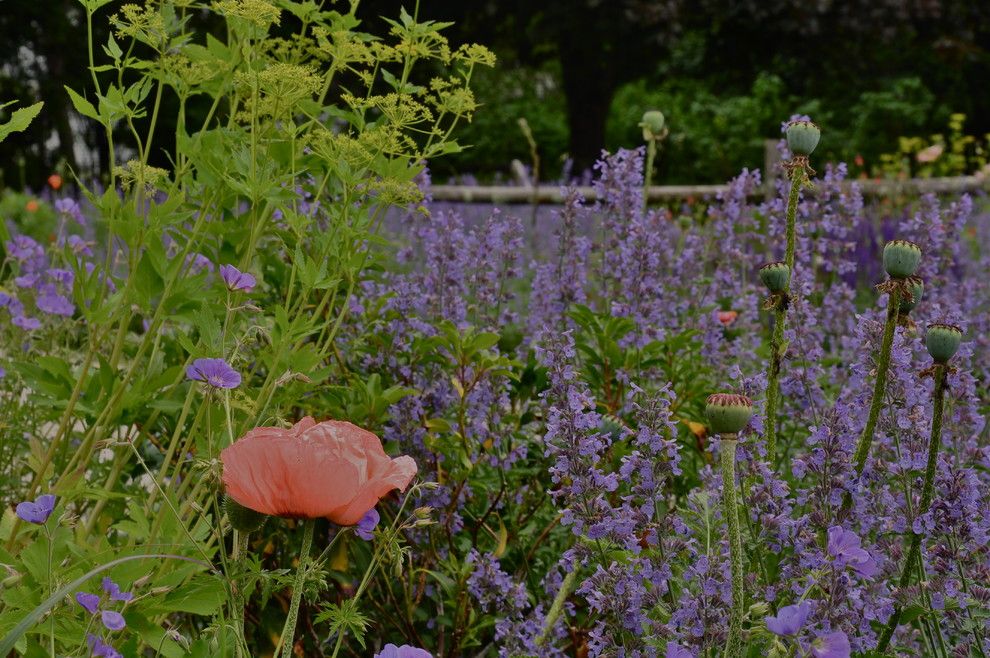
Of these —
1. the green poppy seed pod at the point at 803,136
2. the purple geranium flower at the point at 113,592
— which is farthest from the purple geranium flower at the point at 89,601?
the green poppy seed pod at the point at 803,136

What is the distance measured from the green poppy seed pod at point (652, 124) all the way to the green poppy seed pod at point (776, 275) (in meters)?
1.12

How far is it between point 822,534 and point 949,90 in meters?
18.2

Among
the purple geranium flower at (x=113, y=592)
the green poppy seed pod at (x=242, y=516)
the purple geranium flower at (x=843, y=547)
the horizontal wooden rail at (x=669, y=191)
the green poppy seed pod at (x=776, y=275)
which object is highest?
the green poppy seed pod at (x=776, y=275)

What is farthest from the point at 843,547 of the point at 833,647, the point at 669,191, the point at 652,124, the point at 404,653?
the point at 669,191

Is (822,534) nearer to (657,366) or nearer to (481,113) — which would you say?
(657,366)

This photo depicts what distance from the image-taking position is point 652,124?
2.66m

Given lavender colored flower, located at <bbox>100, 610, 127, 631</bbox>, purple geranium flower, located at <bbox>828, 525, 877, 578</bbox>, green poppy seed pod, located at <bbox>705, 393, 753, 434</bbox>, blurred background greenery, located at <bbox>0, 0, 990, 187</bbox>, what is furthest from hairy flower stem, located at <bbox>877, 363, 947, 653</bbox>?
blurred background greenery, located at <bbox>0, 0, 990, 187</bbox>

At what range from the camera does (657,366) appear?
97.3 inches

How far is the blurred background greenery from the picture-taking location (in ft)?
45.0

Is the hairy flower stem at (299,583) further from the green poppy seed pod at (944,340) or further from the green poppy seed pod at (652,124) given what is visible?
the green poppy seed pod at (652,124)

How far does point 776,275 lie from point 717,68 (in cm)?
1554

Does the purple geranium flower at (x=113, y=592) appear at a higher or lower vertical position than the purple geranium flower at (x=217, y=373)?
lower

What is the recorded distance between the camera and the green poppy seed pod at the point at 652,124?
2.61 m

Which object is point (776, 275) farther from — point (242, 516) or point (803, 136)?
point (242, 516)
